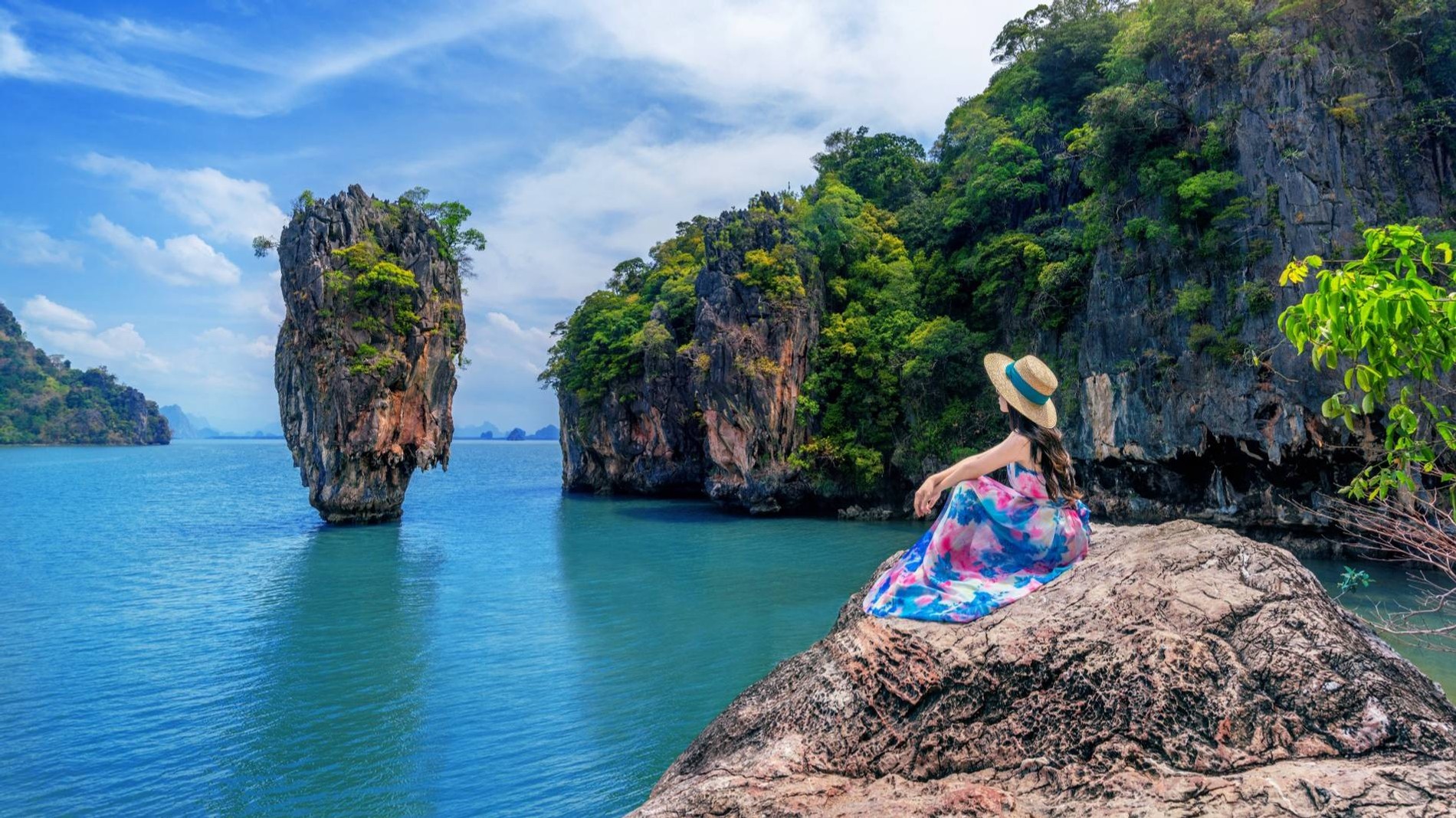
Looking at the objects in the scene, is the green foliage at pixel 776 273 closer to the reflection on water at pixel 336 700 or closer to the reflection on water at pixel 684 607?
the reflection on water at pixel 684 607

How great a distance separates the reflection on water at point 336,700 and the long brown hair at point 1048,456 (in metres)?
6.68

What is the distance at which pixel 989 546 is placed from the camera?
4.08 metres

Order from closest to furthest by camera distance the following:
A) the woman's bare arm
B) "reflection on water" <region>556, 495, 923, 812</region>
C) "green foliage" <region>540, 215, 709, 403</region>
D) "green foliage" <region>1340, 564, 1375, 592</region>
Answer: the woman's bare arm, "reflection on water" <region>556, 495, 923, 812</region>, "green foliage" <region>1340, 564, 1375, 592</region>, "green foliage" <region>540, 215, 709, 403</region>

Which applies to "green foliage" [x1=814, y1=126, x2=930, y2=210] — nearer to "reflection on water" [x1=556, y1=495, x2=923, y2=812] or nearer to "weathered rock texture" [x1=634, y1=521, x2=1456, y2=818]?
"reflection on water" [x1=556, y1=495, x2=923, y2=812]

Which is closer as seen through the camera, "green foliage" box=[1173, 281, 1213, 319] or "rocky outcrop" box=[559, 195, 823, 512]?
"green foliage" box=[1173, 281, 1213, 319]

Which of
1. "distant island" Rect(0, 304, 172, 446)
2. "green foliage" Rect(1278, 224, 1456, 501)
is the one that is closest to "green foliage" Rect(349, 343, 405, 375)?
"green foliage" Rect(1278, 224, 1456, 501)

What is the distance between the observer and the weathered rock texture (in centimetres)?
273

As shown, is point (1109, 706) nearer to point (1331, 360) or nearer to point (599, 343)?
point (1331, 360)

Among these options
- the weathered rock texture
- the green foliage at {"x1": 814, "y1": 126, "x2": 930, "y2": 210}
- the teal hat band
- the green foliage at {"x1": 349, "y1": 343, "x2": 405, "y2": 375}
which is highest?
the green foliage at {"x1": 814, "y1": 126, "x2": 930, "y2": 210}

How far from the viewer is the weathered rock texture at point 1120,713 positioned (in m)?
2.73

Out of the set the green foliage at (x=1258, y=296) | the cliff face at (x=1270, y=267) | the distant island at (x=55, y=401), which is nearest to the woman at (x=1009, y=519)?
the cliff face at (x=1270, y=267)

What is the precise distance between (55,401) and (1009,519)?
382 feet

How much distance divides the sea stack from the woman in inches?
987

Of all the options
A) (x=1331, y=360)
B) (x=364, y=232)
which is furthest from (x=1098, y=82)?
(x=1331, y=360)
